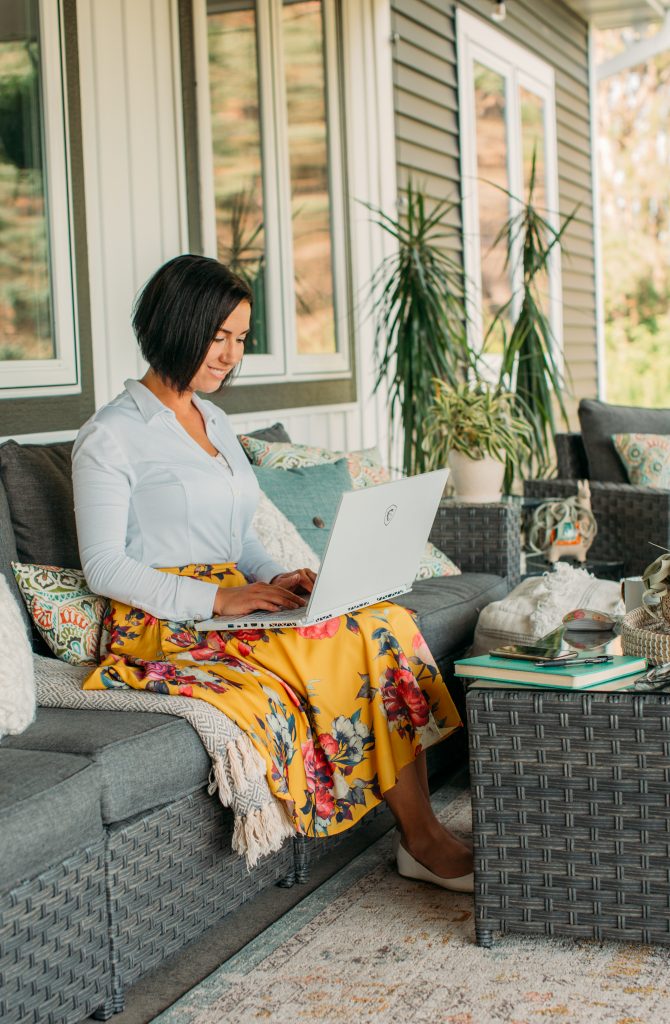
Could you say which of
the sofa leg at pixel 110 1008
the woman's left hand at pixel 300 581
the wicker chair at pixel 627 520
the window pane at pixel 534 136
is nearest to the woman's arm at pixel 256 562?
the woman's left hand at pixel 300 581

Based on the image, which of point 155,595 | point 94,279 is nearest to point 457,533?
point 94,279

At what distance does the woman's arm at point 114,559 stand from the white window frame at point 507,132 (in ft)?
10.4

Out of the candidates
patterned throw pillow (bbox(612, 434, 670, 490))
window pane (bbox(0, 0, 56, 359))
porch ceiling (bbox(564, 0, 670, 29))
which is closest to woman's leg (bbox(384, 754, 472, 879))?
window pane (bbox(0, 0, 56, 359))

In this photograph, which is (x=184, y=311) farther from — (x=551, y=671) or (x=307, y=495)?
(x=551, y=671)

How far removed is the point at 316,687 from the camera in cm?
232

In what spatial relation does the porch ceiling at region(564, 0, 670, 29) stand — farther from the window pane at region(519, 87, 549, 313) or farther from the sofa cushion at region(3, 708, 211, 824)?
the sofa cushion at region(3, 708, 211, 824)

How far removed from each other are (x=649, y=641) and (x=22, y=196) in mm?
1949

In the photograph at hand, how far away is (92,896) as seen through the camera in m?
1.88

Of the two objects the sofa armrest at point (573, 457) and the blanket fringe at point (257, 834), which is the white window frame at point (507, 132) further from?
the blanket fringe at point (257, 834)

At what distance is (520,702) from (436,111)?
427 cm

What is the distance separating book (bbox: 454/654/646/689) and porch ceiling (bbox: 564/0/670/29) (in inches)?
260

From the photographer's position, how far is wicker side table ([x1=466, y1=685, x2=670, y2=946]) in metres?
2.07

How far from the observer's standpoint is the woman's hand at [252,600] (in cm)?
237

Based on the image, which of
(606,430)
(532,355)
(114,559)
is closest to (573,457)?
(606,430)
